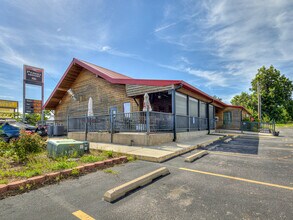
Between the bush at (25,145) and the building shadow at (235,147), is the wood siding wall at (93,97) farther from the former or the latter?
the bush at (25,145)

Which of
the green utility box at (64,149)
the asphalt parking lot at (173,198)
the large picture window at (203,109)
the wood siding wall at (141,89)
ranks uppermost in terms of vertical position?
the wood siding wall at (141,89)

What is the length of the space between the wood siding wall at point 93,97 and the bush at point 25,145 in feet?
23.2

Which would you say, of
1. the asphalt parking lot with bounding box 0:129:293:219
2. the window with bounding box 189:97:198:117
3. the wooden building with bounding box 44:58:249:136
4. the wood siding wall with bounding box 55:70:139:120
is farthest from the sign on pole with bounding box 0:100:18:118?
the asphalt parking lot with bounding box 0:129:293:219

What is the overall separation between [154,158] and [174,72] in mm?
20303

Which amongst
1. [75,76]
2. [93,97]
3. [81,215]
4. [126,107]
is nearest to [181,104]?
[126,107]

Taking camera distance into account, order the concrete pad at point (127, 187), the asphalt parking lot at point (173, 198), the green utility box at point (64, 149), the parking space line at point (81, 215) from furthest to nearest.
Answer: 1. the green utility box at point (64, 149)
2. the concrete pad at point (127, 187)
3. the asphalt parking lot at point (173, 198)
4. the parking space line at point (81, 215)

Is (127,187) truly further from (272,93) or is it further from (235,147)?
(272,93)

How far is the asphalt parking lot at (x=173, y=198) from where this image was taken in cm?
221

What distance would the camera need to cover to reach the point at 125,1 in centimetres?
916

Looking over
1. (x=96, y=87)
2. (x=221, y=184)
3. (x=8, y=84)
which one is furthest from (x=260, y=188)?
(x=8, y=84)

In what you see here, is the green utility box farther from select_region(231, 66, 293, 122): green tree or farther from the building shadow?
select_region(231, 66, 293, 122): green tree

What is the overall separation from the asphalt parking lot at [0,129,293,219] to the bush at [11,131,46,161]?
96.5 inches

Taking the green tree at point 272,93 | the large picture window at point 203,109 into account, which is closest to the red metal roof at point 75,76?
the large picture window at point 203,109

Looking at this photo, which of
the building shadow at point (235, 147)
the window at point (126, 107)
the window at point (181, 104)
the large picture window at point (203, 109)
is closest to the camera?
the building shadow at point (235, 147)
